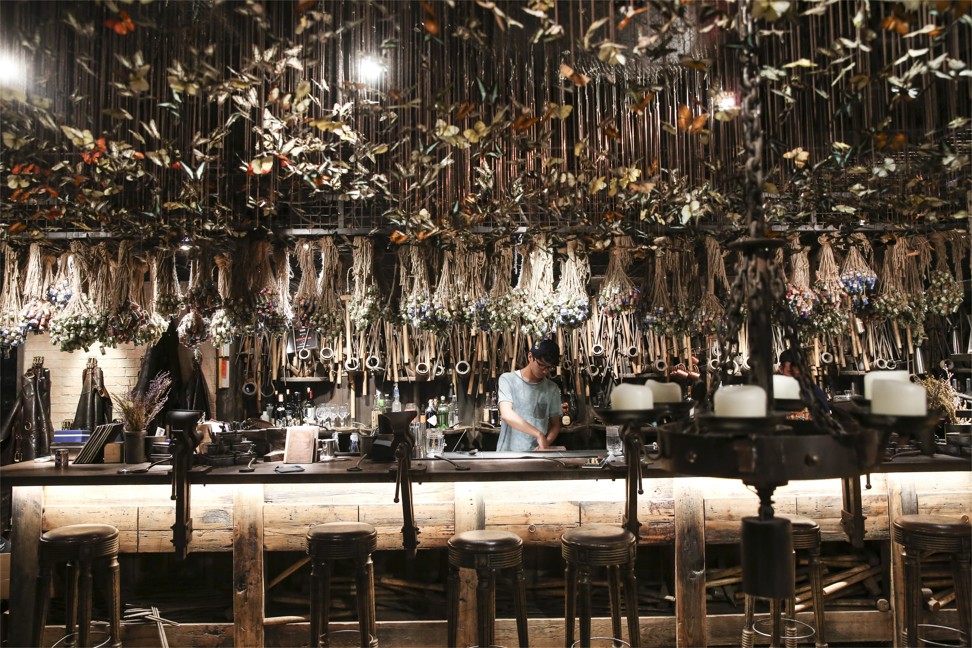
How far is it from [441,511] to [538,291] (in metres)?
1.57

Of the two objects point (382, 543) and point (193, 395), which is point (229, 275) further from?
point (193, 395)

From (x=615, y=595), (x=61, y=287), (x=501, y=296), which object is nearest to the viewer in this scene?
(x=615, y=595)

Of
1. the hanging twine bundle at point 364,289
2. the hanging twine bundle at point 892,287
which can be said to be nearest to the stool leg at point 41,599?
the hanging twine bundle at point 364,289

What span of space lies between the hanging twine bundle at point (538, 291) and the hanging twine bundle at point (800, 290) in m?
1.62

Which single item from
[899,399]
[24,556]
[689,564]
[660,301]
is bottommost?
[689,564]

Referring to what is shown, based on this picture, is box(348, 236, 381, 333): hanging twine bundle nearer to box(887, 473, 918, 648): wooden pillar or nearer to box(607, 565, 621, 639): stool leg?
box(607, 565, 621, 639): stool leg

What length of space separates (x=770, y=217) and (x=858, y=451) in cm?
343

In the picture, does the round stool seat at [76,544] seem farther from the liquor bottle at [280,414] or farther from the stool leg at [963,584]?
the stool leg at [963,584]

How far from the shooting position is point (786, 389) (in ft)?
5.96

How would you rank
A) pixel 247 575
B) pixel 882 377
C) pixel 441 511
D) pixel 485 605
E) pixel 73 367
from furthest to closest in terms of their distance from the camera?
pixel 73 367 → pixel 441 511 → pixel 247 575 → pixel 485 605 → pixel 882 377

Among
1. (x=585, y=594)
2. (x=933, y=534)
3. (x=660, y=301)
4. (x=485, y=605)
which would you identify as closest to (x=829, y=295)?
(x=660, y=301)

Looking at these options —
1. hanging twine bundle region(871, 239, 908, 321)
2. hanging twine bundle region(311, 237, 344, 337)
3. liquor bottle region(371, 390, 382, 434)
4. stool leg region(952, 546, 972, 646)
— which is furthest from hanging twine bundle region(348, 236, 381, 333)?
stool leg region(952, 546, 972, 646)

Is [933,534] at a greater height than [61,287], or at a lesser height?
lesser

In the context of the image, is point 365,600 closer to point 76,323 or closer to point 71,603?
point 71,603
